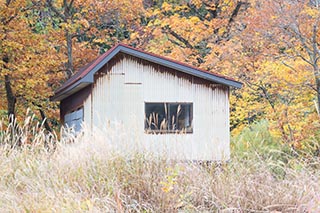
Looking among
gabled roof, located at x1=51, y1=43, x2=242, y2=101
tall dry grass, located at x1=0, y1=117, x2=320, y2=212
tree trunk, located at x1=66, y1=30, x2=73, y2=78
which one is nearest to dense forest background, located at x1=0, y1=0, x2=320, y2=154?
tree trunk, located at x1=66, y1=30, x2=73, y2=78

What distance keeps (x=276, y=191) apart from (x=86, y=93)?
8.82m

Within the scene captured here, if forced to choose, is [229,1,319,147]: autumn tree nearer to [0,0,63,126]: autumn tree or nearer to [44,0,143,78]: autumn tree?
[44,0,143,78]: autumn tree

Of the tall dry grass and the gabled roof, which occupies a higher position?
the gabled roof

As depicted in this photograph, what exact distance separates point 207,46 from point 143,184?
13039 mm

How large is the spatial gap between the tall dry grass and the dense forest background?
19.7ft

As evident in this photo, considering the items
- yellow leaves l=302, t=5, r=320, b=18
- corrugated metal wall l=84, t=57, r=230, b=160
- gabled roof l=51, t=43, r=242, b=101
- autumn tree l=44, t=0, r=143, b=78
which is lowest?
corrugated metal wall l=84, t=57, r=230, b=160

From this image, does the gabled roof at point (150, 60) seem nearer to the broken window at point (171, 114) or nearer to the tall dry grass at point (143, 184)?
the broken window at point (171, 114)

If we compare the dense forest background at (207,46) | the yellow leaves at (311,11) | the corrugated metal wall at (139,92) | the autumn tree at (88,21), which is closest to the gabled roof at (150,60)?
the corrugated metal wall at (139,92)

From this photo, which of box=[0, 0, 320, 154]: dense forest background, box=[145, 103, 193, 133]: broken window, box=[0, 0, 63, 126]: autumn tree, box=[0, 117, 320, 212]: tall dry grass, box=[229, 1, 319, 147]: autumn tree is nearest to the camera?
box=[0, 117, 320, 212]: tall dry grass

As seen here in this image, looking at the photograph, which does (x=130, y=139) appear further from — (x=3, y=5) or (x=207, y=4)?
(x=207, y=4)

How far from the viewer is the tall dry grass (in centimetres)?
583

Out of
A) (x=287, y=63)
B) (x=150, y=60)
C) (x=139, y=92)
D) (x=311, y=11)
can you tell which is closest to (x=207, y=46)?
(x=287, y=63)

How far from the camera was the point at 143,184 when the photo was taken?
6.35m

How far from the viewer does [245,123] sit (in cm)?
1881
